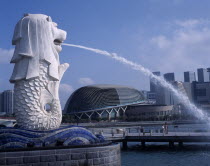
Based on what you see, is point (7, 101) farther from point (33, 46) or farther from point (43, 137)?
point (43, 137)

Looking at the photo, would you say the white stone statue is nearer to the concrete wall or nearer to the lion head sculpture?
the lion head sculpture

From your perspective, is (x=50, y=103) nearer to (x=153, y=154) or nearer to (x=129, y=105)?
(x=153, y=154)

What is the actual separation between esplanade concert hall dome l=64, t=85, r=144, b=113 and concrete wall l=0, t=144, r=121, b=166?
84.0m

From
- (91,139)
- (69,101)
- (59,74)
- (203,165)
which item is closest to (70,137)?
(91,139)

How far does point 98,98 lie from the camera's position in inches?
3895

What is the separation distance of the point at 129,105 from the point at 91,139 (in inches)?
3559

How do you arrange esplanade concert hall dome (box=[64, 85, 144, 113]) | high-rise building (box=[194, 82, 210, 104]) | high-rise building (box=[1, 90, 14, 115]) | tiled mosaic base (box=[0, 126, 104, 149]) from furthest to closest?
high-rise building (box=[194, 82, 210, 104]) → high-rise building (box=[1, 90, 14, 115]) → esplanade concert hall dome (box=[64, 85, 144, 113]) → tiled mosaic base (box=[0, 126, 104, 149])

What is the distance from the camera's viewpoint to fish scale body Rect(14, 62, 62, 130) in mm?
16906

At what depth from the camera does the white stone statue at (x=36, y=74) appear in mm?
17000

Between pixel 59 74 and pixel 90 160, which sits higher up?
pixel 59 74

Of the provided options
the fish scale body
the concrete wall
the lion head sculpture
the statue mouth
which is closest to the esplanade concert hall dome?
the statue mouth

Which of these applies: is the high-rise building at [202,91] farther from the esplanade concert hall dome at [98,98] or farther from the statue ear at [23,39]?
the statue ear at [23,39]

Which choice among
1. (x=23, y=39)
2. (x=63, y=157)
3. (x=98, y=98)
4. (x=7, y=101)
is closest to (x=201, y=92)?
(x=98, y=98)

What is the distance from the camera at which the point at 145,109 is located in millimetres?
103562
